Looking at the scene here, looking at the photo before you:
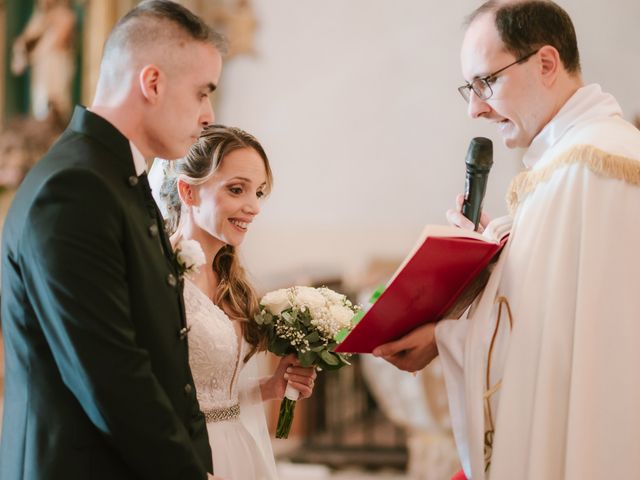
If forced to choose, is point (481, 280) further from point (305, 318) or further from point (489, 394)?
point (305, 318)

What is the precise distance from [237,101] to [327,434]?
3365 millimetres

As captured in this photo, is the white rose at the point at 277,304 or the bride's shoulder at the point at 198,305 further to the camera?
the white rose at the point at 277,304

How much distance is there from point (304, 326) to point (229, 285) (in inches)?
13.1

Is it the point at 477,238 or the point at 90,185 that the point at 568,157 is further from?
the point at 90,185

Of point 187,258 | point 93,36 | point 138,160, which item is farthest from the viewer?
point 93,36

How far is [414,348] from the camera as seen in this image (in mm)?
2889

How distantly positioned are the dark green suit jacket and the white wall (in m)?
6.48

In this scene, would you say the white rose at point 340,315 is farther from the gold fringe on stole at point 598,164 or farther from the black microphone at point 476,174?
the gold fringe on stole at point 598,164

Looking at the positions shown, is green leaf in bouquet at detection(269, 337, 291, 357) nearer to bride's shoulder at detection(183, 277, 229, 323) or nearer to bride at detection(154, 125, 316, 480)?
bride at detection(154, 125, 316, 480)

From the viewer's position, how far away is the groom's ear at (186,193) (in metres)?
3.26

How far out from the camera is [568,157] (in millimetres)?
2723

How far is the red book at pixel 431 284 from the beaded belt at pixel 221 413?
562 mm

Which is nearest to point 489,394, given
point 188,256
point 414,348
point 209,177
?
point 414,348

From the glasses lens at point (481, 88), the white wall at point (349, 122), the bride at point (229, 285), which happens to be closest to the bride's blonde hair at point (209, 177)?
the bride at point (229, 285)
